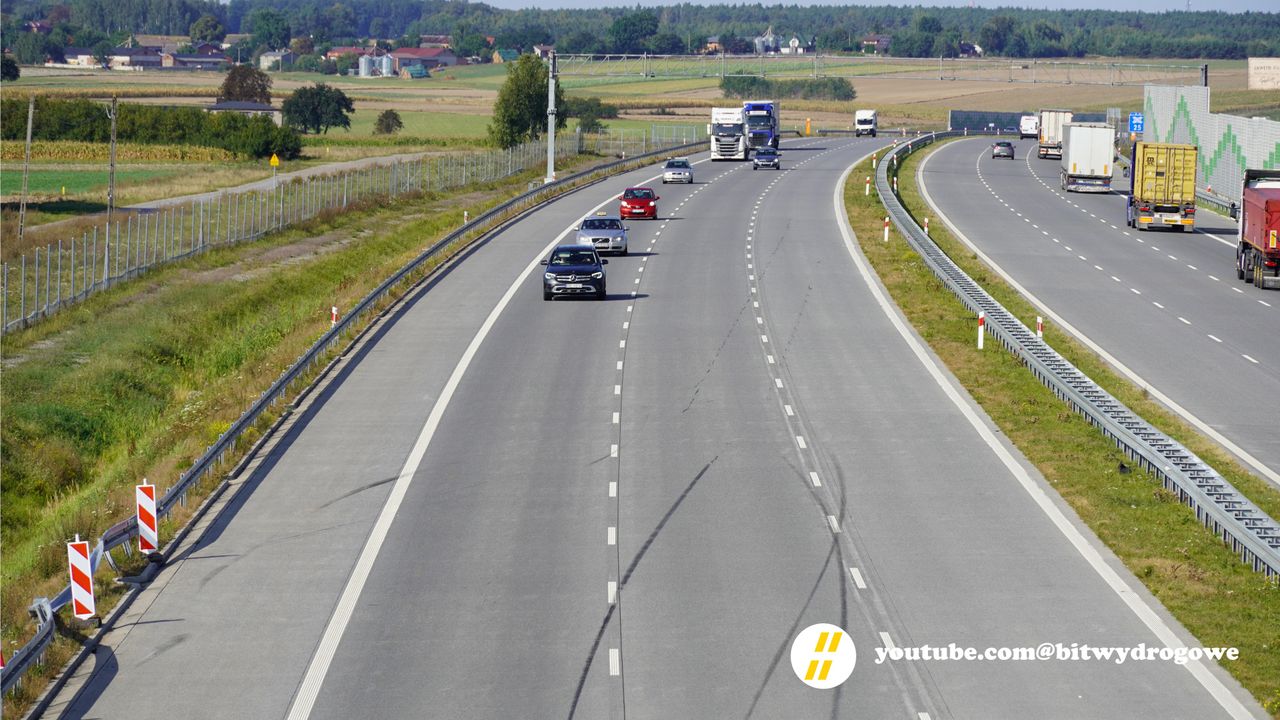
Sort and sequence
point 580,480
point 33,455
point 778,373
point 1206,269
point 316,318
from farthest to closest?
1. point 1206,269
2. point 316,318
3. point 778,373
4. point 33,455
5. point 580,480

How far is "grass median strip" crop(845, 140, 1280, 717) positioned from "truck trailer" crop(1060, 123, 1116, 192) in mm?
40981

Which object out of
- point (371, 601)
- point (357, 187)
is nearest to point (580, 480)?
point (371, 601)

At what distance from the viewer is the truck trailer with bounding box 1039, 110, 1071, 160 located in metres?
119

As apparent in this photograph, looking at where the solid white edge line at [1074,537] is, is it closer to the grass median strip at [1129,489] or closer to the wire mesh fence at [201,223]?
the grass median strip at [1129,489]

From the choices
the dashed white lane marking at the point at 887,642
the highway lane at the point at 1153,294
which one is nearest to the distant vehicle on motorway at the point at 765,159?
the highway lane at the point at 1153,294

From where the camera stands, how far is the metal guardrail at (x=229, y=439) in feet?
56.4

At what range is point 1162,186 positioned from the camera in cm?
6669

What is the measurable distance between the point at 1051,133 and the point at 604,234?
74705 mm

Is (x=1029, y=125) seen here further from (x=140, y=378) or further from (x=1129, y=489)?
(x=1129, y=489)

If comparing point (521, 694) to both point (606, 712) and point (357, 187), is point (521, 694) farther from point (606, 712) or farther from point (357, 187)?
point (357, 187)

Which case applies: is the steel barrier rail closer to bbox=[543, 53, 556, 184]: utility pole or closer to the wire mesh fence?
the wire mesh fence

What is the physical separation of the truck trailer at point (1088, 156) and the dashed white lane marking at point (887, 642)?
228 ft

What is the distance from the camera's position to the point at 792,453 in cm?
2786

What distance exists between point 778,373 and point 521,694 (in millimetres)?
19109
